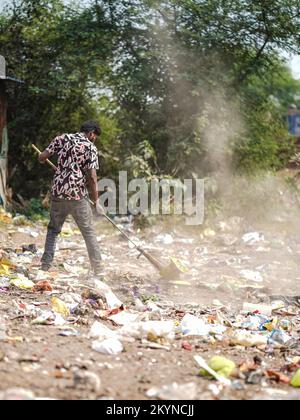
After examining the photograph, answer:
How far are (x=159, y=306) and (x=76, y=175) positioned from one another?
1.49m

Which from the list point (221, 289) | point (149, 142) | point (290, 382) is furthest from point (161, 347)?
point (149, 142)

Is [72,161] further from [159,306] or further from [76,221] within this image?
[159,306]

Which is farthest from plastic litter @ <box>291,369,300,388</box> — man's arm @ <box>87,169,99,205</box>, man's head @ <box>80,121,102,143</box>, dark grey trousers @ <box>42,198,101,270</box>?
man's head @ <box>80,121,102,143</box>

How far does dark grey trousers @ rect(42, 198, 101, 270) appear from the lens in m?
5.63

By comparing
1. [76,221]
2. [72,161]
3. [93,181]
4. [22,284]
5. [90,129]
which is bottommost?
[22,284]

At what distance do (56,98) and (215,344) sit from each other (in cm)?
773

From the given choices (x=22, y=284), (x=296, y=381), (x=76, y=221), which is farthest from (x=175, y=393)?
(x=76, y=221)

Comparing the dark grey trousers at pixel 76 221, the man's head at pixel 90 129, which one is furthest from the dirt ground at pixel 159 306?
the man's head at pixel 90 129

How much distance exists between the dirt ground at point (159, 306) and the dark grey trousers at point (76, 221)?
0.25m

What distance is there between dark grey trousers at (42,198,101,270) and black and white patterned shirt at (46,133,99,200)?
0.08 m

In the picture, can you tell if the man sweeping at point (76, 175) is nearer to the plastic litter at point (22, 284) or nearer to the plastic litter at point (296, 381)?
the plastic litter at point (22, 284)

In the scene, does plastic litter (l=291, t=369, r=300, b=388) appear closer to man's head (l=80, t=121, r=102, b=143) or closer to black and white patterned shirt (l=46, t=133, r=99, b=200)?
black and white patterned shirt (l=46, t=133, r=99, b=200)

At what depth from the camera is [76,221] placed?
5680 millimetres

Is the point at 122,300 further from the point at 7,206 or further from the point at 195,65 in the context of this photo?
the point at 195,65
